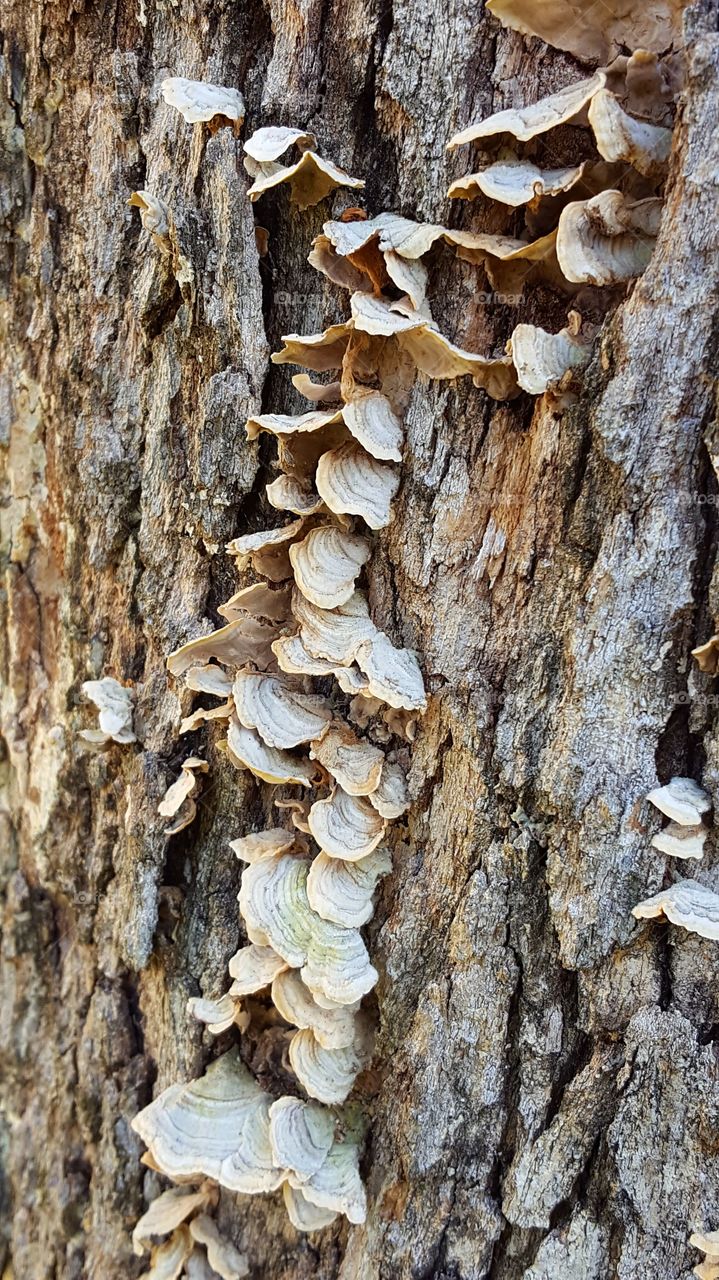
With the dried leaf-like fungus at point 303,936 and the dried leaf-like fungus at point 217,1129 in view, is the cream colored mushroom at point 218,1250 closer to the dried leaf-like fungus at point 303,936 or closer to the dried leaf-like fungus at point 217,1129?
the dried leaf-like fungus at point 217,1129

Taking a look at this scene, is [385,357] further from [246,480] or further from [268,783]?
[268,783]

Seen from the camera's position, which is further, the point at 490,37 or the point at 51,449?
the point at 51,449

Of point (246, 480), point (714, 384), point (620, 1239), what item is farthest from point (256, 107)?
point (620, 1239)

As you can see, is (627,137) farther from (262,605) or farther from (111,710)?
(111,710)

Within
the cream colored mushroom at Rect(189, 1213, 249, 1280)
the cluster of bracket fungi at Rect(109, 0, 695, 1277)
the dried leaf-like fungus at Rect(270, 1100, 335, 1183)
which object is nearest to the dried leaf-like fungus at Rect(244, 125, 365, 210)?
the cluster of bracket fungi at Rect(109, 0, 695, 1277)

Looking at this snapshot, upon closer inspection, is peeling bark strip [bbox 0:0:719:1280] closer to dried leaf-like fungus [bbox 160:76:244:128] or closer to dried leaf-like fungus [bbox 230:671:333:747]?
dried leaf-like fungus [bbox 160:76:244:128]

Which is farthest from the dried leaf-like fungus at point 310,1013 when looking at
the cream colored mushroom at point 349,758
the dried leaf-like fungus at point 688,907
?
the dried leaf-like fungus at point 688,907

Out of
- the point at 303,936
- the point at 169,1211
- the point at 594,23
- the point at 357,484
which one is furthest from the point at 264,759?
the point at 594,23
